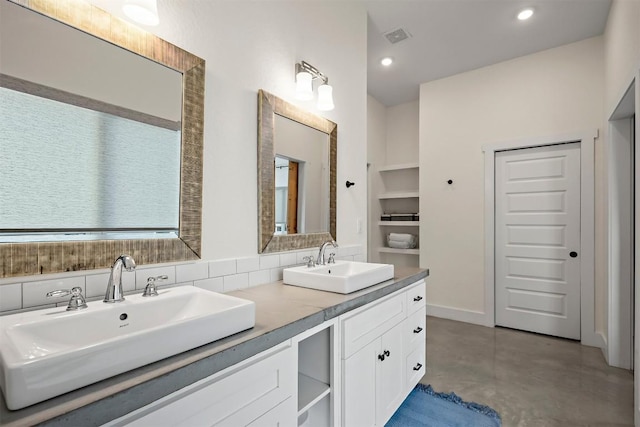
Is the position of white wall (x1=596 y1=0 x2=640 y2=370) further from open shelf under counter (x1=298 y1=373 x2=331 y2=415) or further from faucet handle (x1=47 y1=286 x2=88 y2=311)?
faucet handle (x1=47 y1=286 x2=88 y2=311)

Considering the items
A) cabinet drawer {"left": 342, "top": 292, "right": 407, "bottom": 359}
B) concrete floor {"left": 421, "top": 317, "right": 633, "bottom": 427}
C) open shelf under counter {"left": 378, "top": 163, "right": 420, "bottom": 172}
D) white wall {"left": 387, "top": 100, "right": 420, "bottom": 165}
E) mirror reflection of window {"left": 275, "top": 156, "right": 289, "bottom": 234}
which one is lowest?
concrete floor {"left": 421, "top": 317, "right": 633, "bottom": 427}

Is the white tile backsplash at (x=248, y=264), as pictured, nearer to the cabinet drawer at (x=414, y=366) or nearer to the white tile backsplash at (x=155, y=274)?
the white tile backsplash at (x=155, y=274)

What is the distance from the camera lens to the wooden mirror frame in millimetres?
994

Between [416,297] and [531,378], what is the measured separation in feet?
4.08

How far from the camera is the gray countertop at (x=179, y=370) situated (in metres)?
0.59

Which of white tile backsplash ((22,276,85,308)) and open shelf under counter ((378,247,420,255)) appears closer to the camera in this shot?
white tile backsplash ((22,276,85,308))

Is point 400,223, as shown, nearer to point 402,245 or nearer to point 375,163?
point 402,245

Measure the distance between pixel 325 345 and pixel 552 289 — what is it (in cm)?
302

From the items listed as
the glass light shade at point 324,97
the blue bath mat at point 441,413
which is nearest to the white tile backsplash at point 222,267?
the glass light shade at point 324,97

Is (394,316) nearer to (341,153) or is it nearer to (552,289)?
(341,153)

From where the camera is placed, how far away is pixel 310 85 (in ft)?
6.51

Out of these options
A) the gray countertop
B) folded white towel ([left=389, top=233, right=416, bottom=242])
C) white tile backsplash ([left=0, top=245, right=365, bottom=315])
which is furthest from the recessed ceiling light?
the gray countertop

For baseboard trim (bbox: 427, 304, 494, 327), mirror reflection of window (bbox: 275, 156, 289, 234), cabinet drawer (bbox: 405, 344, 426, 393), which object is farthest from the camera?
baseboard trim (bbox: 427, 304, 494, 327)

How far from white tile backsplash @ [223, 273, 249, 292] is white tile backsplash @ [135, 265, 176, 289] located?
0.27 m
